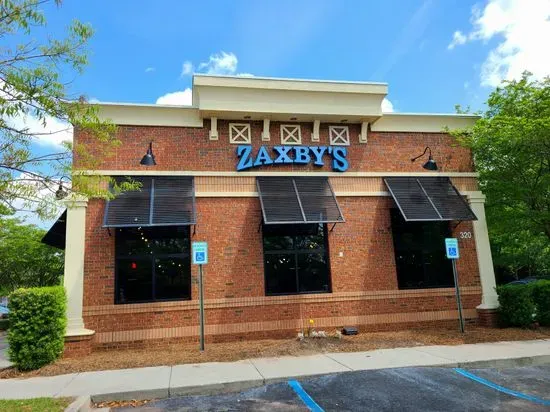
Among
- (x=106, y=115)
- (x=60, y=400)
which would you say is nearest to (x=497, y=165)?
(x=106, y=115)

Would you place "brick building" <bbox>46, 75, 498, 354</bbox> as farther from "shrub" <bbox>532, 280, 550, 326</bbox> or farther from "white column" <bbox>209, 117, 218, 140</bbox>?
"shrub" <bbox>532, 280, 550, 326</bbox>

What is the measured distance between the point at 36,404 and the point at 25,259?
69.1 feet

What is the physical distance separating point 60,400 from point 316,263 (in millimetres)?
7567

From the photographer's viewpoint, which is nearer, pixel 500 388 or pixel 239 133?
pixel 500 388

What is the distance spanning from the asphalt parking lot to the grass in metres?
1.03

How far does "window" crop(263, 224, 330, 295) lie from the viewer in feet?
39.7

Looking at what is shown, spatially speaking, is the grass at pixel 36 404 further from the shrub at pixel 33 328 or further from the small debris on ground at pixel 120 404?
the shrub at pixel 33 328

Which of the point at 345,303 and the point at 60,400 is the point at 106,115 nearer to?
the point at 60,400

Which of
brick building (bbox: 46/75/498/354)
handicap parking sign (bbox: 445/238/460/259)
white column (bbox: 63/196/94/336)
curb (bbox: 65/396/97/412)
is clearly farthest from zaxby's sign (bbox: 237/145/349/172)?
curb (bbox: 65/396/97/412)

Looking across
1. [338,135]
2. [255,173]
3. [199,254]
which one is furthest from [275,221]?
[338,135]

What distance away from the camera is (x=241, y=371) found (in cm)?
808

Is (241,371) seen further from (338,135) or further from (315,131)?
(338,135)

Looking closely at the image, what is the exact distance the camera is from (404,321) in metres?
12.4

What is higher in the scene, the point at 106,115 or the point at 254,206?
the point at 106,115
